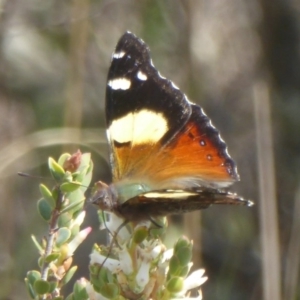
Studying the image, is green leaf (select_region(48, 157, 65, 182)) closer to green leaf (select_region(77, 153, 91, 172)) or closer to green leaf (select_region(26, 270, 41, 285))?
green leaf (select_region(77, 153, 91, 172))

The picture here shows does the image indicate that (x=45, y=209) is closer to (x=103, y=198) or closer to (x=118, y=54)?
(x=103, y=198)

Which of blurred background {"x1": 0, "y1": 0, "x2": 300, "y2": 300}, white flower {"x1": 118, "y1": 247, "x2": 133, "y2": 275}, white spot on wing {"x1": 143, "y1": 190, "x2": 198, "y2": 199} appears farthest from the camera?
blurred background {"x1": 0, "y1": 0, "x2": 300, "y2": 300}

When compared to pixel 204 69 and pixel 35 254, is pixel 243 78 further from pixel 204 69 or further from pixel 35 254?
pixel 35 254

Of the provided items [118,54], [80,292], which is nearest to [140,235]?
[80,292]

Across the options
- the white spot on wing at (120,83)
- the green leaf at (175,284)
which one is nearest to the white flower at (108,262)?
the green leaf at (175,284)

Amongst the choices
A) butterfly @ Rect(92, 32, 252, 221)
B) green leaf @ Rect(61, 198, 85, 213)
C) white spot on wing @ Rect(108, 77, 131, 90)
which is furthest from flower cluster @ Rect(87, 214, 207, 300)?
white spot on wing @ Rect(108, 77, 131, 90)

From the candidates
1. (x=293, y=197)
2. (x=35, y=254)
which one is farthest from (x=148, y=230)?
(x=293, y=197)
